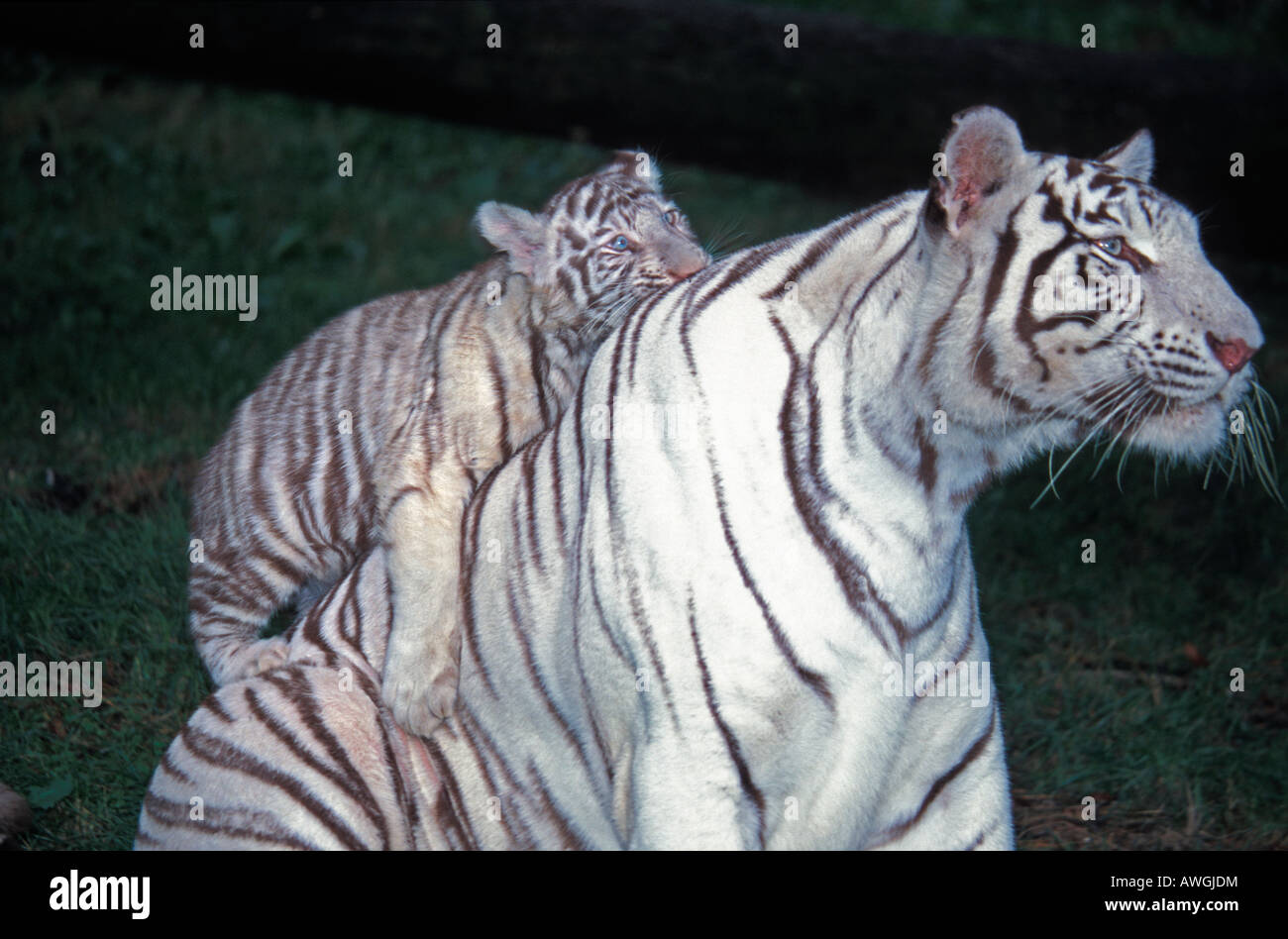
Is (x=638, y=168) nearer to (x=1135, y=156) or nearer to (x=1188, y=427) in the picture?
(x=1135, y=156)

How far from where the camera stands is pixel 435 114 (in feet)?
21.9

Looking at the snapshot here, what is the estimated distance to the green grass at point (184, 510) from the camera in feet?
11.2

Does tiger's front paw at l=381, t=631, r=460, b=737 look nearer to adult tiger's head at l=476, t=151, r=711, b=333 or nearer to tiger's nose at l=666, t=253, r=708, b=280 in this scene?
adult tiger's head at l=476, t=151, r=711, b=333

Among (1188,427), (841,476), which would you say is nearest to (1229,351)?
(1188,427)

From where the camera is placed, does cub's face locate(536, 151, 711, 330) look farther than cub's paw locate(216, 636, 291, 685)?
Yes

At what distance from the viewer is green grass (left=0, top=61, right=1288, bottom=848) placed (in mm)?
3418

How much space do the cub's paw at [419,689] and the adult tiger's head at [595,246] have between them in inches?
38.9

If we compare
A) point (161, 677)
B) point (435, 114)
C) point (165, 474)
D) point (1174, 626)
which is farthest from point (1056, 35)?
point (161, 677)

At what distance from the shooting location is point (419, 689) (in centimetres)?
253

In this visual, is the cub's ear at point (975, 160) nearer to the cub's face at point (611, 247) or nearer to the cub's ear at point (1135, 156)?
the cub's ear at point (1135, 156)

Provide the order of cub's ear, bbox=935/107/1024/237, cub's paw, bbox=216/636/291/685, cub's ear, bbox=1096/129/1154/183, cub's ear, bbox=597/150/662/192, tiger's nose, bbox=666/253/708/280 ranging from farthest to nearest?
cub's ear, bbox=597/150/662/192, tiger's nose, bbox=666/253/708/280, cub's paw, bbox=216/636/291/685, cub's ear, bbox=1096/129/1154/183, cub's ear, bbox=935/107/1024/237

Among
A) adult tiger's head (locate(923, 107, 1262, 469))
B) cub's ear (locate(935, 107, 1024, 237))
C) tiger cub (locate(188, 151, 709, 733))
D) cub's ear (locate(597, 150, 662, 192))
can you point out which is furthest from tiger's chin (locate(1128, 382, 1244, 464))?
cub's ear (locate(597, 150, 662, 192))

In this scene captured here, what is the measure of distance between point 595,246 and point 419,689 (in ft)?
4.36

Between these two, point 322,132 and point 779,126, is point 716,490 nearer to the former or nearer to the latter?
point 779,126
